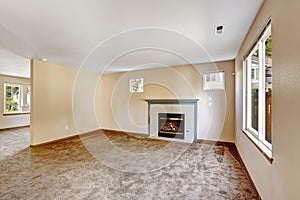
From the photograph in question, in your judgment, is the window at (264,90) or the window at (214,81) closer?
the window at (264,90)

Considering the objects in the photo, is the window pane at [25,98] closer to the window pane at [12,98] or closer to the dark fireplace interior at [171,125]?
the window pane at [12,98]

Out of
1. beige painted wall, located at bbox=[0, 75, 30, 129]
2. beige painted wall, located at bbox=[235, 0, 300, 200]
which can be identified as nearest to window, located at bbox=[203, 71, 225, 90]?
beige painted wall, located at bbox=[235, 0, 300, 200]

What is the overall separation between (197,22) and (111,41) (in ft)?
5.34

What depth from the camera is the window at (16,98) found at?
6.97 meters

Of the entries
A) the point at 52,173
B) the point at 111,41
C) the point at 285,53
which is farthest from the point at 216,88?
the point at 52,173

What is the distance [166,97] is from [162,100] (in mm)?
256

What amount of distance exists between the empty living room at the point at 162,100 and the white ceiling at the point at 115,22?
19mm

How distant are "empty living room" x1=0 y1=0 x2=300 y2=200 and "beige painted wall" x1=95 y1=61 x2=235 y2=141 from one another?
3cm

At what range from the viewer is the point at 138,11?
2.10 meters

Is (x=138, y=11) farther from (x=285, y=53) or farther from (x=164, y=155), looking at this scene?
(x=164, y=155)

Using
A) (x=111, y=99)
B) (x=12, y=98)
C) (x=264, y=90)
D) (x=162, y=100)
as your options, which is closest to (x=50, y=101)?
(x=111, y=99)

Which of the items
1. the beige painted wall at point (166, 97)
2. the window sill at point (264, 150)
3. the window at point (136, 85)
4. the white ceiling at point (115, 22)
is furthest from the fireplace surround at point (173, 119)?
the window sill at point (264, 150)

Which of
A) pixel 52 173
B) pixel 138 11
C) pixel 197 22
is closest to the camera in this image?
pixel 138 11

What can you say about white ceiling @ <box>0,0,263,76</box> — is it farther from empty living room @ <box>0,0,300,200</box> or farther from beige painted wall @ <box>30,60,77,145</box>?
beige painted wall @ <box>30,60,77,145</box>
